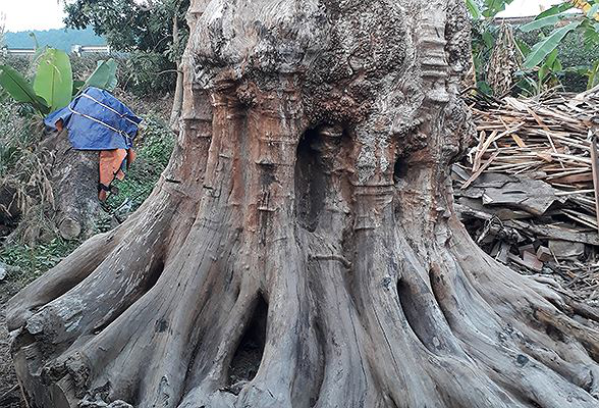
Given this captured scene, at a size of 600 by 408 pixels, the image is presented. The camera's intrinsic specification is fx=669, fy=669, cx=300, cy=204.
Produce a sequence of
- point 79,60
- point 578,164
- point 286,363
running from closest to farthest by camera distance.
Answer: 1. point 286,363
2. point 578,164
3. point 79,60

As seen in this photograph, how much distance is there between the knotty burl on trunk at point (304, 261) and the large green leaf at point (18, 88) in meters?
4.75

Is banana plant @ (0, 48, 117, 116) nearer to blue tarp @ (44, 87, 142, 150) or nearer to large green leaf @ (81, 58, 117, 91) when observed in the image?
blue tarp @ (44, 87, 142, 150)

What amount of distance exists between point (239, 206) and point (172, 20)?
993 centimetres

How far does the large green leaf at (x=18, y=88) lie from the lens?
7512mm

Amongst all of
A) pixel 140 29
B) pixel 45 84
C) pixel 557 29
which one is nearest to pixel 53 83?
pixel 45 84

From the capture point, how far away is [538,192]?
5742mm

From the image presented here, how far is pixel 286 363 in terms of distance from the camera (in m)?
2.83

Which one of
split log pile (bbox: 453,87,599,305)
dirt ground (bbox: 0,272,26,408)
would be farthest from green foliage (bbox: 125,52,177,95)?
dirt ground (bbox: 0,272,26,408)

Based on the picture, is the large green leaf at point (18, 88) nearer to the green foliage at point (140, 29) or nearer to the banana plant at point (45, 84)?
the banana plant at point (45, 84)

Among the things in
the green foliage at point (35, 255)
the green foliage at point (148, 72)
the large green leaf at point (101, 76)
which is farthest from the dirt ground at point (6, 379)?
the green foliage at point (148, 72)

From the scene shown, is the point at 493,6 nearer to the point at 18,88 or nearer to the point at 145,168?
the point at 145,168

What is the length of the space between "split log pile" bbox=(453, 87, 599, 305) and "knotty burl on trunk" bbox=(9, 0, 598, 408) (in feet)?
6.30

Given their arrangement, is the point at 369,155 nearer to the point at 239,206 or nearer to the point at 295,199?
the point at 295,199

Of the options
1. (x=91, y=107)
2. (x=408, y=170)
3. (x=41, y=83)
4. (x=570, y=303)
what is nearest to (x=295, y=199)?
(x=408, y=170)
